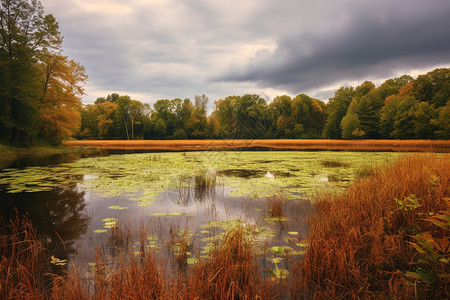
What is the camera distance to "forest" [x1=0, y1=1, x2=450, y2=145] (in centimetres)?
1873

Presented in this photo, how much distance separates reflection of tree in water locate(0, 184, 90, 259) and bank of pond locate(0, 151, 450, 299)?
3 centimetres

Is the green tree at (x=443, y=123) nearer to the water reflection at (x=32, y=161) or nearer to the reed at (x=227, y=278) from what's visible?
the reed at (x=227, y=278)

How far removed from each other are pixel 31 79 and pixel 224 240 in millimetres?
24109

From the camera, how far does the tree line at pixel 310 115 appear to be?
136ft

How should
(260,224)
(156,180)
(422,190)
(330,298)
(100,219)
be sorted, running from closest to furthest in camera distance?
(330,298) → (422,190) → (260,224) → (100,219) → (156,180)

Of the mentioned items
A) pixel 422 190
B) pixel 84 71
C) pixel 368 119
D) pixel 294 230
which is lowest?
pixel 294 230

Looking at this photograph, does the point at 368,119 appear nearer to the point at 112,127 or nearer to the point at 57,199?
the point at 57,199

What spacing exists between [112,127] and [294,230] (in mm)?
65914

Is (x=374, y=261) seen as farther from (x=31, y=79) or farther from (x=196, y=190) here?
(x=31, y=79)

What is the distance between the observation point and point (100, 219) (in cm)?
495

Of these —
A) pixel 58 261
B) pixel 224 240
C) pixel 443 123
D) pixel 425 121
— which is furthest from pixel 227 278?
pixel 425 121

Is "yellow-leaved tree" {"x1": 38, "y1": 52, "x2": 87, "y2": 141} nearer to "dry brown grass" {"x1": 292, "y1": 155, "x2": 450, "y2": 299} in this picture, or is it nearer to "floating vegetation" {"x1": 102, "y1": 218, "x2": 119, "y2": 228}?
"floating vegetation" {"x1": 102, "y1": 218, "x2": 119, "y2": 228}

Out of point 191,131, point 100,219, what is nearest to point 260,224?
point 100,219

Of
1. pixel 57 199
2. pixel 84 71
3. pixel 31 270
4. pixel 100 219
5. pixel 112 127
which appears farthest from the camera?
pixel 112 127
